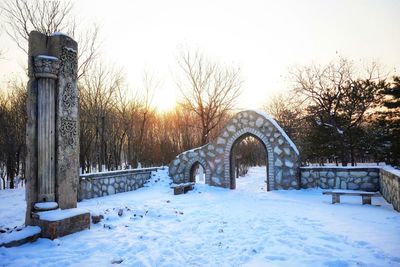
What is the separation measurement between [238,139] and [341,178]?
185 inches

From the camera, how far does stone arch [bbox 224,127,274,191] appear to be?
11812 millimetres

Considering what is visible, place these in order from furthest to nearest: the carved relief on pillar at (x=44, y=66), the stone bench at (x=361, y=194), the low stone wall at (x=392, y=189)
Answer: the stone bench at (x=361, y=194)
the low stone wall at (x=392, y=189)
the carved relief on pillar at (x=44, y=66)

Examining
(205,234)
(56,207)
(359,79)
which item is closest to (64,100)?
(56,207)

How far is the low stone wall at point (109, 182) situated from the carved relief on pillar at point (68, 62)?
522 centimetres

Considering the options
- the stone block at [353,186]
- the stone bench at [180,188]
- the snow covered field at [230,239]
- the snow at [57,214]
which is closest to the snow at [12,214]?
the snow covered field at [230,239]

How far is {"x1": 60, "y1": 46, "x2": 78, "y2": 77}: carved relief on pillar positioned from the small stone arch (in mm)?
8248

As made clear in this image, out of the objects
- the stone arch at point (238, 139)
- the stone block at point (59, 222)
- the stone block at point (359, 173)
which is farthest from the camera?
the stone arch at point (238, 139)

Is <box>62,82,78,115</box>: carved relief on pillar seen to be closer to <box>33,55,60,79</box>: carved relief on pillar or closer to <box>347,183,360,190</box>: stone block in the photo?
<box>33,55,60,79</box>: carved relief on pillar

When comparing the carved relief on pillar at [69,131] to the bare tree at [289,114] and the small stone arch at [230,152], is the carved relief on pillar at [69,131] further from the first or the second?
the bare tree at [289,114]

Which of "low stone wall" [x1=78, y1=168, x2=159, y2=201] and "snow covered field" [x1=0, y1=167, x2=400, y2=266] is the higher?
"low stone wall" [x1=78, y1=168, x2=159, y2=201]

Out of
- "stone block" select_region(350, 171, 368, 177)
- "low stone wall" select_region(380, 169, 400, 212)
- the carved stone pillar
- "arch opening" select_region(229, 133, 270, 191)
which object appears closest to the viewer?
the carved stone pillar

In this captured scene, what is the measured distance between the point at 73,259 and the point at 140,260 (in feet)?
3.28

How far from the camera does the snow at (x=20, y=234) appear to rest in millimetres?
4428

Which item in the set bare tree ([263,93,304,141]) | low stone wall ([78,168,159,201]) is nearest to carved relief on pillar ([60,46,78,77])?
low stone wall ([78,168,159,201])
